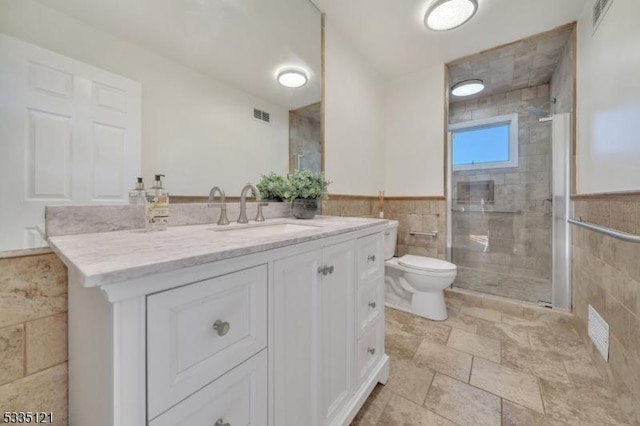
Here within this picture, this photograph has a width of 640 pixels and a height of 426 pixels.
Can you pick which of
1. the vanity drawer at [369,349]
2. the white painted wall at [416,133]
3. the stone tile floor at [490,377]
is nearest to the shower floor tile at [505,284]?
the stone tile floor at [490,377]

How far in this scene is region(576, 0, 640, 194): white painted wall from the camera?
113 centimetres

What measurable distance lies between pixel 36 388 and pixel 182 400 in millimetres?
628

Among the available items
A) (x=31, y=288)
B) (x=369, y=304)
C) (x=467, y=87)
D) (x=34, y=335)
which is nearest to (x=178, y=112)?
(x=31, y=288)

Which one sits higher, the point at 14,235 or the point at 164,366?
the point at 14,235

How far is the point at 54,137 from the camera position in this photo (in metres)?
0.78

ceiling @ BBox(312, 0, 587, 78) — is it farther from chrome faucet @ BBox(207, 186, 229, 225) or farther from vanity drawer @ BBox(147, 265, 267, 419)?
vanity drawer @ BBox(147, 265, 267, 419)

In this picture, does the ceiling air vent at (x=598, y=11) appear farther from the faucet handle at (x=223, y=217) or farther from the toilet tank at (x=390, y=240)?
the faucet handle at (x=223, y=217)

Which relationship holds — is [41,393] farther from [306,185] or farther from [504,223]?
[504,223]

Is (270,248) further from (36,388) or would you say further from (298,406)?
(36,388)

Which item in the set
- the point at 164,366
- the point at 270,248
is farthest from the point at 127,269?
the point at 270,248

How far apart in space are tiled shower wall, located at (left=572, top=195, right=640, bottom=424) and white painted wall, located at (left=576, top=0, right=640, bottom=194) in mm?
128

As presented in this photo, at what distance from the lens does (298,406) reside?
80 centimetres

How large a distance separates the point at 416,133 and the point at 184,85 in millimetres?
2191

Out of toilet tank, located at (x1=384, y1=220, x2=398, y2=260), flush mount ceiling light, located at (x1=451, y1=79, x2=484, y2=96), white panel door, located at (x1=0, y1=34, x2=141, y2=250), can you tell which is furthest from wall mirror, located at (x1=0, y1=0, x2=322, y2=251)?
flush mount ceiling light, located at (x1=451, y1=79, x2=484, y2=96)
